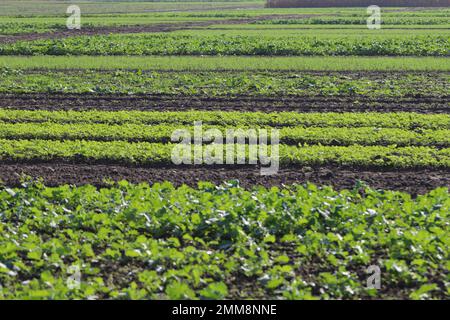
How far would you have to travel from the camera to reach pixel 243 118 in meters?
16.2

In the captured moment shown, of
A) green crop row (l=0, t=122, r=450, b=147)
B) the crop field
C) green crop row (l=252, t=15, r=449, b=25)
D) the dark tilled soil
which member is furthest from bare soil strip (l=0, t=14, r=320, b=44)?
the dark tilled soil

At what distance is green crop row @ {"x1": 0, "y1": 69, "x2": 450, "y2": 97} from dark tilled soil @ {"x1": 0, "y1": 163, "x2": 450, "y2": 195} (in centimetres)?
705

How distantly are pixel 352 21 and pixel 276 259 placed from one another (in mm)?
39872

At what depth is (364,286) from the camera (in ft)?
25.5

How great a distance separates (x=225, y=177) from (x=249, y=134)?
2496mm

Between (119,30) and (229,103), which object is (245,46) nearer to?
(229,103)

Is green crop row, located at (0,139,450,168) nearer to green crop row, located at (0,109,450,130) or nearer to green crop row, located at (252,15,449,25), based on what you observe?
green crop row, located at (0,109,450,130)

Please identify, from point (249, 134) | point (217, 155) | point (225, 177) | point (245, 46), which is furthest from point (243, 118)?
point (245, 46)

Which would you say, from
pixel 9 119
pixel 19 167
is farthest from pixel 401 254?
pixel 9 119

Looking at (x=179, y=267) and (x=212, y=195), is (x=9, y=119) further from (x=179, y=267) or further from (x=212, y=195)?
(x=179, y=267)

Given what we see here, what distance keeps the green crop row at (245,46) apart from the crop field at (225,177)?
1443 millimetres

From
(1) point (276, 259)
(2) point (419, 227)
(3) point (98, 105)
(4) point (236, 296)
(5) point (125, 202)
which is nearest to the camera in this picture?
(4) point (236, 296)

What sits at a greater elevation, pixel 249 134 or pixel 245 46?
pixel 245 46

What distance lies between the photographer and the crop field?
26.2ft
